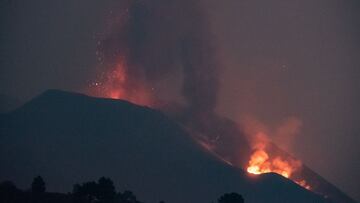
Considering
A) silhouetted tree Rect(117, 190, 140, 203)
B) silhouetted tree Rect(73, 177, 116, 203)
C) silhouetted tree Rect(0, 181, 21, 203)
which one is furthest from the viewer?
silhouetted tree Rect(117, 190, 140, 203)

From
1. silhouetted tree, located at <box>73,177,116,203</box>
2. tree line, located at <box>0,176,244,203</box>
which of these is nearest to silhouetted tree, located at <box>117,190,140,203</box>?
tree line, located at <box>0,176,244,203</box>

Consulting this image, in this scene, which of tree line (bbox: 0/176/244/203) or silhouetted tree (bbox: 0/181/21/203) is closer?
silhouetted tree (bbox: 0/181/21/203)

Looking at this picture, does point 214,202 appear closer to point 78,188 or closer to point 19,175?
point 19,175

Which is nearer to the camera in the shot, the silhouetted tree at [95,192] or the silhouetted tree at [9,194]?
the silhouetted tree at [9,194]

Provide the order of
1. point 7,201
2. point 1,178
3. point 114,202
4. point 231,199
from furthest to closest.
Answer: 1. point 1,178
2. point 231,199
3. point 114,202
4. point 7,201

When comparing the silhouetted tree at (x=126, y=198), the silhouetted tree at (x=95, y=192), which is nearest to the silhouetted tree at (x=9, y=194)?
the silhouetted tree at (x=95, y=192)

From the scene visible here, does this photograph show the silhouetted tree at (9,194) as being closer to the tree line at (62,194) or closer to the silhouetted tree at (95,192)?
the tree line at (62,194)

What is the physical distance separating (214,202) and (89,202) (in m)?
118

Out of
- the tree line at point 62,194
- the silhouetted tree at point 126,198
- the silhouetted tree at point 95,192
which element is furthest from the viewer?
the silhouetted tree at point 126,198

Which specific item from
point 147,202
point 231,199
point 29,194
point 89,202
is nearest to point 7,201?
point 29,194

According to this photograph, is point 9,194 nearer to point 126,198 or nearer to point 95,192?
point 95,192

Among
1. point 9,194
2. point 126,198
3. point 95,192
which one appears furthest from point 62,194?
point 126,198

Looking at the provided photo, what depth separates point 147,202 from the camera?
188375mm

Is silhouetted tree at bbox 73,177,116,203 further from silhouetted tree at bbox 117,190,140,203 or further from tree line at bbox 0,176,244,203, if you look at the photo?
silhouetted tree at bbox 117,190,140,203
